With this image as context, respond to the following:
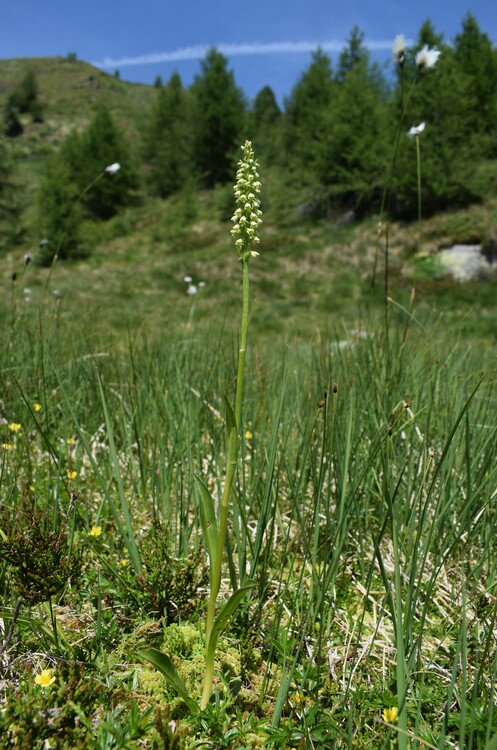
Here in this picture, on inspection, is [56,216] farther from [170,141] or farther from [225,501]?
[225,501]

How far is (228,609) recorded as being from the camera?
37.0 inches

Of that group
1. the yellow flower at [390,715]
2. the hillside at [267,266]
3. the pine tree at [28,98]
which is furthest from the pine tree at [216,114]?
the pine tree at [28,98]

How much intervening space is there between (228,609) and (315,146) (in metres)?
27.1

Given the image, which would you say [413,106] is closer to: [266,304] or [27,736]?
[266,304]

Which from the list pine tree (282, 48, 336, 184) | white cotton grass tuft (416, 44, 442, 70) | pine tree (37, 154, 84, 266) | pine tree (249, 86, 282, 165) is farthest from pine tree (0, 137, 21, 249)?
white cotton grass tuft (416, 44, 442, 70)

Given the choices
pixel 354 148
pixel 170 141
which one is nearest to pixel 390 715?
pixel 354 148

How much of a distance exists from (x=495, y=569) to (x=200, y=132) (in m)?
39.5

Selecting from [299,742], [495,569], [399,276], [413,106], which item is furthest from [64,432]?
[413,106]

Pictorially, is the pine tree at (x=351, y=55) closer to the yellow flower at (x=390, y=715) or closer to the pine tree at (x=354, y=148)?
the pine tree at (x=354, y=148)

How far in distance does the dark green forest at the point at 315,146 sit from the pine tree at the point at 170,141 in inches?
3.4

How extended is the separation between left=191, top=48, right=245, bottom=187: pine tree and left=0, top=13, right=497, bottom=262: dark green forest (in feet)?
0.25

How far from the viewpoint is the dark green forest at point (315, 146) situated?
1841cm

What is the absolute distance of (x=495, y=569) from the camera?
51.4 inches

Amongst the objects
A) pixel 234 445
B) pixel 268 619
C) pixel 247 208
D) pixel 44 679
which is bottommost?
pixel 268 619
